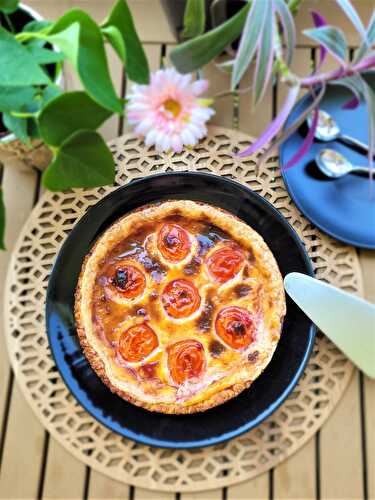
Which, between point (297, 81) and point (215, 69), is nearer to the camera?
point (297, 81)

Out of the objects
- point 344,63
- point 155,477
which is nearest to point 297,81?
point 344,63

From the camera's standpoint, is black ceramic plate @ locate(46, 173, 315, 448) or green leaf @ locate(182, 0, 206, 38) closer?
green leaf @ locate(182, 0, 206, 38)

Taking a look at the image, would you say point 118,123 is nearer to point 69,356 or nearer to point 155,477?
point 69,356

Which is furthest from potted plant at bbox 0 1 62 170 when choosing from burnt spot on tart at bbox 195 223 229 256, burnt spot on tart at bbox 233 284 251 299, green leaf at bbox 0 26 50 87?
burnt spot on tart at bbox 233 284 251 299

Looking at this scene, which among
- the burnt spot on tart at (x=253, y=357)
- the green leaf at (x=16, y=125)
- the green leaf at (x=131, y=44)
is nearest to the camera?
the green leaf at (x=131, y=44)

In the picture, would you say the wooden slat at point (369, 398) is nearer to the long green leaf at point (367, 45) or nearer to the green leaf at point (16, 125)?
the long green leaf at point (367, 45)

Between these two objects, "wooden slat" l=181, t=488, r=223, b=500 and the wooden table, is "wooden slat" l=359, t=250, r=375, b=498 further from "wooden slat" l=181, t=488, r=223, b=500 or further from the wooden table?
"wooden slat" l=181, t=488, r=223, b=500

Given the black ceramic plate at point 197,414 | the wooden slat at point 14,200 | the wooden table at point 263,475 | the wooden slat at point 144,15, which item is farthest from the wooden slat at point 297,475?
the wooden slat at point 144,15
